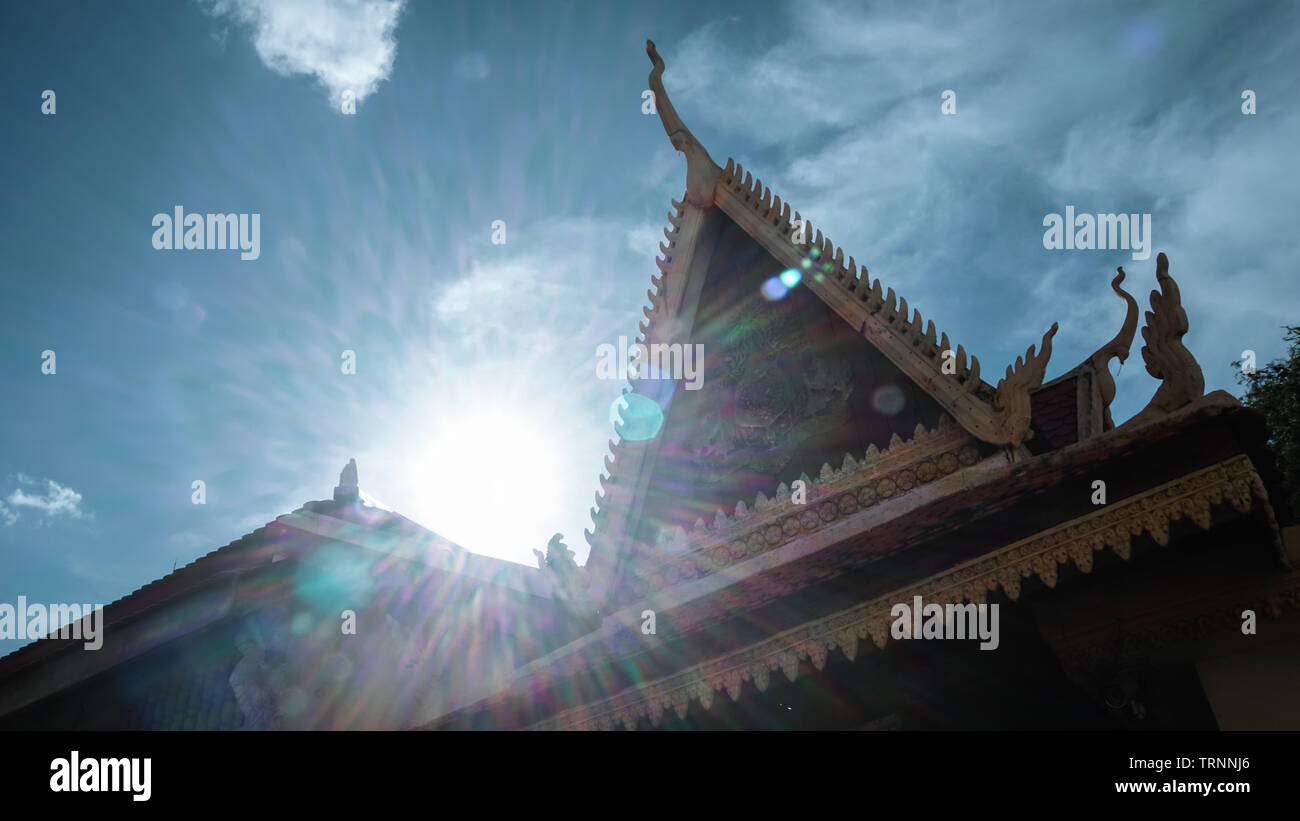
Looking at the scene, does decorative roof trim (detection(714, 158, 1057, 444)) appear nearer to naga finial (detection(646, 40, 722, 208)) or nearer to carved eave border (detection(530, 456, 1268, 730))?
naga finial (detection(646, 40, 722, 208))

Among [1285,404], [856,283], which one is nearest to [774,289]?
[856,283]

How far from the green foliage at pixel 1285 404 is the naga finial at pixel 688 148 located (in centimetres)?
1343

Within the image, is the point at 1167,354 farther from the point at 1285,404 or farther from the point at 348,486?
the point at 1285,404

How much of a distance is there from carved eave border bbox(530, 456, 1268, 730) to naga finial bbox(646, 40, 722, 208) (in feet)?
17.4

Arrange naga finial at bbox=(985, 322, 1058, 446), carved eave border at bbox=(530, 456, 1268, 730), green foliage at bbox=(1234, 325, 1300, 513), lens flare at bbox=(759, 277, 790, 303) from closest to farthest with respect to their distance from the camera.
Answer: carved eave border at bbox=(530, 456, 1268, 730) → naga finial at bbox=(985, 322, 1058, 446) → lens flare at bbox=(759, 277, 790, 303) → green foliage at bbox=(1234, 325, 1300, 513)

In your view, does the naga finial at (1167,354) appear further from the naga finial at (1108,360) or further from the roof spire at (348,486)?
the roof spire at (348,486)

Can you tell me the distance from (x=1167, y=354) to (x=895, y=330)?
2613mm

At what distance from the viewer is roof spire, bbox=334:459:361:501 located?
10.8 m

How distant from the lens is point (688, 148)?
9195 mm

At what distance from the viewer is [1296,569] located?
4.96 metres

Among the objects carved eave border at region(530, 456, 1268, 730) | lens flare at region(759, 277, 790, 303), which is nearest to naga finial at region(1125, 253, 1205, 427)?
carved eave border at region(530, 456, 1268, 730)
